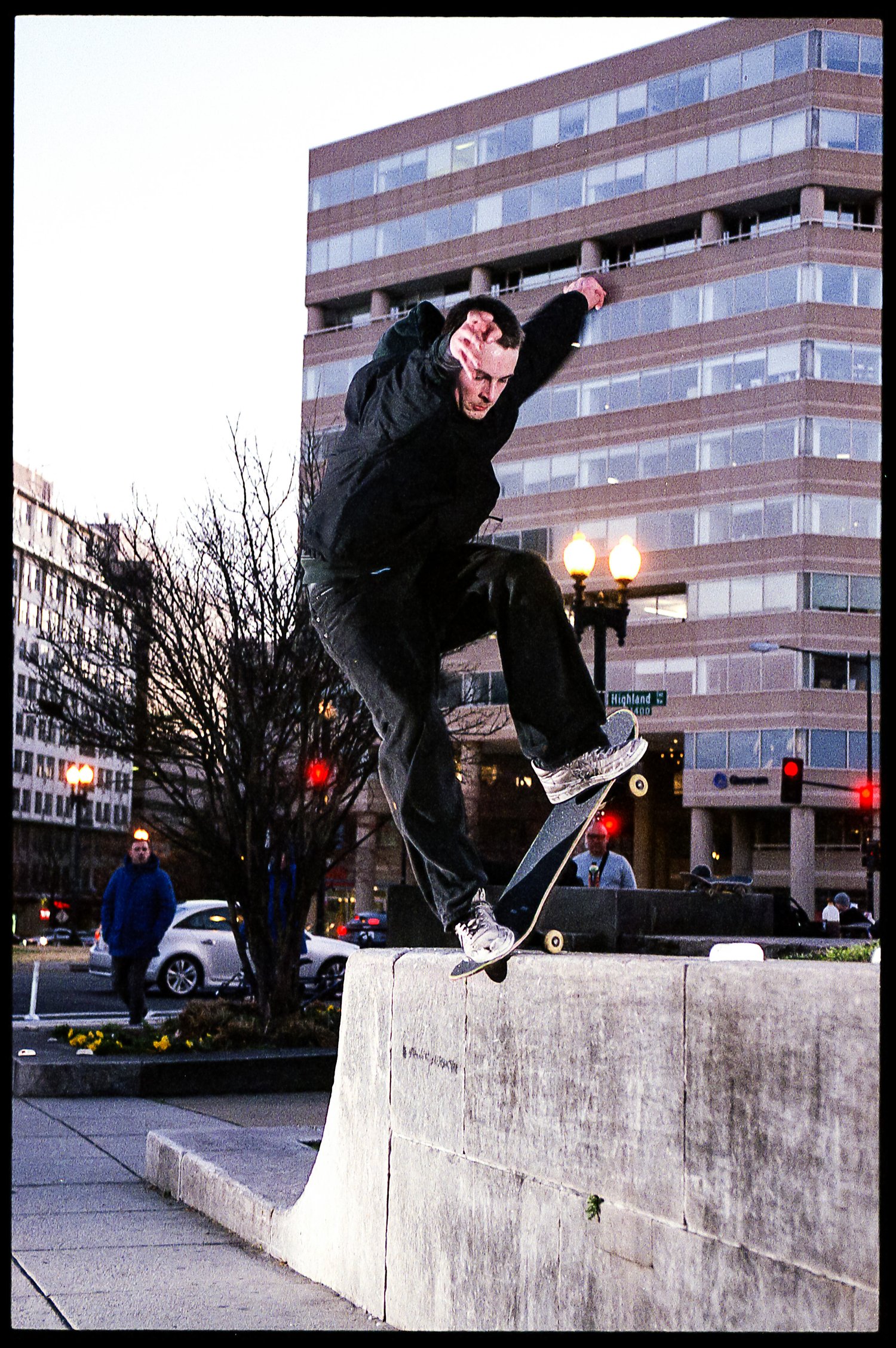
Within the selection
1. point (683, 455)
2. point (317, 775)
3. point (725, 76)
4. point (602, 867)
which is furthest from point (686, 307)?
point (602, 867)

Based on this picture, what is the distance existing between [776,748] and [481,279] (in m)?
23.6

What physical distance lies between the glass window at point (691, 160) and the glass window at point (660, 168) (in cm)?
19

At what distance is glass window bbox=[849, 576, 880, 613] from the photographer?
55.4 metres

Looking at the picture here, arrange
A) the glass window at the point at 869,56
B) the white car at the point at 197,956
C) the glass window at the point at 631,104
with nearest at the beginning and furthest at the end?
the white car at the point at 197,956 → the glass window at the point at 869,56 → the glass window at the point at 631,104

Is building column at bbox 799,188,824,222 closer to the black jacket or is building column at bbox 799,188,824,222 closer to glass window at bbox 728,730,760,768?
glass window at bbox 728,730,760,768

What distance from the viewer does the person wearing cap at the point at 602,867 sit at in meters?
10.3

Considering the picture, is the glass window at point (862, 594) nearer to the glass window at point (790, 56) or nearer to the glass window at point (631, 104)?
the glass window at point (790, 56)

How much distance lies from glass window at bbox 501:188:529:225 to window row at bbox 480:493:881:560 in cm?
1325

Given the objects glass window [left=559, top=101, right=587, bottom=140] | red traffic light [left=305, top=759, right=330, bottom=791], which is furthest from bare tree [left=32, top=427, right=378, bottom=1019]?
glass window [left=559, top=101, right=587, bottom=140]

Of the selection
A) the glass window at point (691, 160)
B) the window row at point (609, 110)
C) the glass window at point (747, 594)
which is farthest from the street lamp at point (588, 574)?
the glass window at point (691, 160)

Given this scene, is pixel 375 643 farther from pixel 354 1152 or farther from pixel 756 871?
pixel 756 871

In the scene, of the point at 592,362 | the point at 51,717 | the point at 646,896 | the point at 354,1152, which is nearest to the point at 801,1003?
the point at 354,1152

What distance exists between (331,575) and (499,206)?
2442 inches

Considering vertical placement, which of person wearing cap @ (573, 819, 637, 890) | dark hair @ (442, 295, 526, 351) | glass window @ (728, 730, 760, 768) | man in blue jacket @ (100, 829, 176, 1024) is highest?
glass window @ (728, 730, 760, 768)
